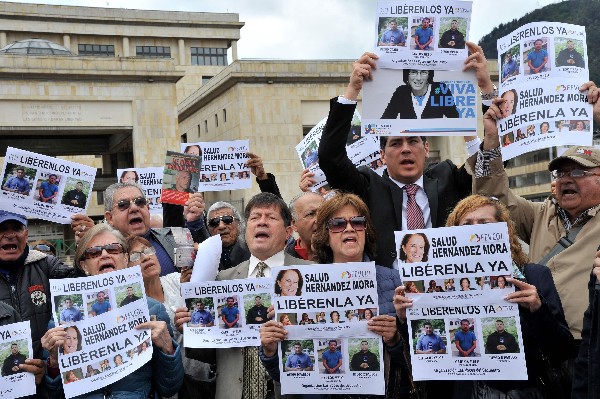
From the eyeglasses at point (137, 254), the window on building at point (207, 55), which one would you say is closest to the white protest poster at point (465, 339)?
the eyeglasses at point (137, 254)

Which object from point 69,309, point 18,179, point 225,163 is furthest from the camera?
point 225,163

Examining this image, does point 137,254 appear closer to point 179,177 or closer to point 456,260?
point 456,260

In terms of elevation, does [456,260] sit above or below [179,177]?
below

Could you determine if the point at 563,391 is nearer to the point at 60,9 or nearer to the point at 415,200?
the point at 415,200

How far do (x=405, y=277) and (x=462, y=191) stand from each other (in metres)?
1.68

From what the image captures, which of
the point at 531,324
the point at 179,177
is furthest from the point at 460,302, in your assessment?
the point at 179,177

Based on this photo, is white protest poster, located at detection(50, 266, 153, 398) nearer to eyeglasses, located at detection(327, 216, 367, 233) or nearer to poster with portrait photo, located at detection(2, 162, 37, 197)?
eyeglasses, located at detection(327, 216, 367, 233)

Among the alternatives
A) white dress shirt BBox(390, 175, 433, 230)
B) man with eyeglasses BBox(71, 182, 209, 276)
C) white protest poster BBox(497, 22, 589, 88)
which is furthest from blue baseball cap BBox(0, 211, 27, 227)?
white protest poster BBox(497, 22, 589, 88)

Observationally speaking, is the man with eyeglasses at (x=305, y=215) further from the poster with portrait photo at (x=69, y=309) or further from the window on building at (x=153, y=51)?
the window on building at (x=153, y=51)

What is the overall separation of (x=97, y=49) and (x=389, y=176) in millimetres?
82552

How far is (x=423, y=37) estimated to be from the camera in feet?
16.9

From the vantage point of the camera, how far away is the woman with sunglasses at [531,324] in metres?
3.93

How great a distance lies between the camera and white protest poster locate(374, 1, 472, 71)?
5.15m

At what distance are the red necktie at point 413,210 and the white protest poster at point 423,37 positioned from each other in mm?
852
